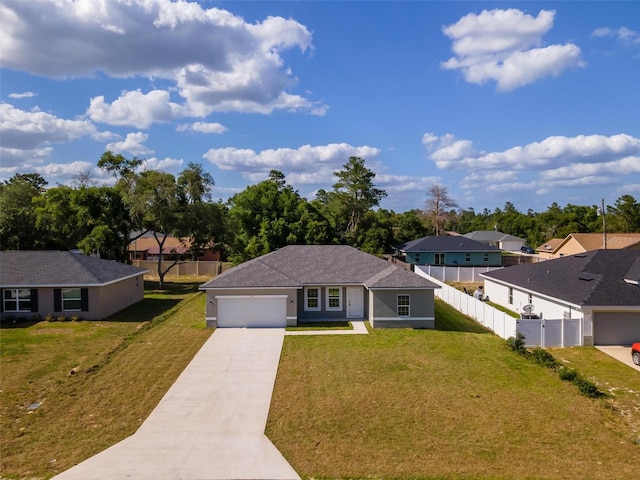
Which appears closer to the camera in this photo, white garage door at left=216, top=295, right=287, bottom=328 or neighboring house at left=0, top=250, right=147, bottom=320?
white garage door at left=216, top=295, right=287, bottom=328

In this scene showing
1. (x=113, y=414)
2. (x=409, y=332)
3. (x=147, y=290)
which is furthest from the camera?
(x=147, y=290)

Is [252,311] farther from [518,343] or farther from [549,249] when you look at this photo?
[549,249]

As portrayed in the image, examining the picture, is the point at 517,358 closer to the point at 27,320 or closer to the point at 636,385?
the point at 636,385

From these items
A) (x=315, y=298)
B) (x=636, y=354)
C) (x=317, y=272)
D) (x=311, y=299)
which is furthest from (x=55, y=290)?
(x=636, y=354)

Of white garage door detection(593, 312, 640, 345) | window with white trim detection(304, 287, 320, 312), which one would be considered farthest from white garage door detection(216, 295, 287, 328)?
white garage door detection(593, 312, 640, 345)

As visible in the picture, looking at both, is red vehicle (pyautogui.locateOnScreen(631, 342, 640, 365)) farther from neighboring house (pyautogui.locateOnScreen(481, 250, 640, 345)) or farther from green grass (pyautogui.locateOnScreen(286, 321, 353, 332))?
green grass (pyautogui.locateOnScreen(286, 321, 353, 332))

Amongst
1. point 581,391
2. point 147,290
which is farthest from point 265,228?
point 581,391
